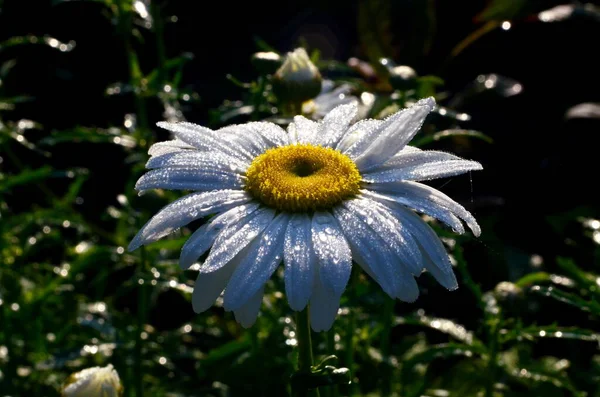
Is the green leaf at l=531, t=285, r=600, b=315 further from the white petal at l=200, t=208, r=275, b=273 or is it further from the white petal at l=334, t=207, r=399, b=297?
the white petal at l=200, t=208, r=275, b=273

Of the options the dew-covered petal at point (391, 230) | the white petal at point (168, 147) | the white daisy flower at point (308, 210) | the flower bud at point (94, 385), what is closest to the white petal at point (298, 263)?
the white daisy flower at point (308, 210)

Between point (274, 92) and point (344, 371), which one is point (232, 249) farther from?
point (274, 92)

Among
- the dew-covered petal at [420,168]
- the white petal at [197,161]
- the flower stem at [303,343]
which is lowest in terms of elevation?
the flower stem at [303,343]

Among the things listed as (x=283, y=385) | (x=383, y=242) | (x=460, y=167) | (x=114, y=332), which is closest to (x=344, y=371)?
(x=383, y=242)

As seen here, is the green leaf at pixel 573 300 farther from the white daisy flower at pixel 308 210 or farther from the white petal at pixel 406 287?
the white petal at pixel 406 287

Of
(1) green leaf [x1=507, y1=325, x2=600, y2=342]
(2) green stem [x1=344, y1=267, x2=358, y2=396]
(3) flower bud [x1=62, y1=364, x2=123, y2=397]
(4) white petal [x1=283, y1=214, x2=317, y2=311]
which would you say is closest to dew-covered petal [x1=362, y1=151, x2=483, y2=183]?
(4) white petal [x1=283, y1=214, x2=317, y2=311]

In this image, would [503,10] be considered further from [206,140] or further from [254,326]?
[206,140]
